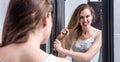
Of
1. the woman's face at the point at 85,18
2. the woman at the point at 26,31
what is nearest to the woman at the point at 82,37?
the woman's face at the point at 85,18

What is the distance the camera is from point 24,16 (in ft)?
1.86

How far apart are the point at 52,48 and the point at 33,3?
0.56 meters

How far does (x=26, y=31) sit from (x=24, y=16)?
0.12 ft

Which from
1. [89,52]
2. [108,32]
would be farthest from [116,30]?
[89,52]

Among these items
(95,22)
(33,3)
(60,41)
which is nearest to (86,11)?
(95,22)

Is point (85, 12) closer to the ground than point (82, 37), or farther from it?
farther from it

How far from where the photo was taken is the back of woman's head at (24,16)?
1.85 ft

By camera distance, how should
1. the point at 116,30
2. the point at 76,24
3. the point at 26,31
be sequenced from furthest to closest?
1. the point at 76,24
2. the point at 116,30
3. the point at 26,31

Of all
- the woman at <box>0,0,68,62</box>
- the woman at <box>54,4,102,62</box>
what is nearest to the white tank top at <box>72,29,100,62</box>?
the woman at <box>54,4,102,62</box>

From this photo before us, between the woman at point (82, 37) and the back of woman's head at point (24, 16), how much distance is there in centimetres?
44

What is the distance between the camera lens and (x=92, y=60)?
983 mm

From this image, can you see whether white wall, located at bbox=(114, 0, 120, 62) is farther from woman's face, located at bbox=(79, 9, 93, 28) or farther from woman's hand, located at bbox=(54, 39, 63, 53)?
woman's hand, located at bbox=(54, 39, 63, 53)

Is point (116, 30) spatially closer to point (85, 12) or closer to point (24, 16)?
point (85, 12)

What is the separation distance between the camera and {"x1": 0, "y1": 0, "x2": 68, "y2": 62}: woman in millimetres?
551
